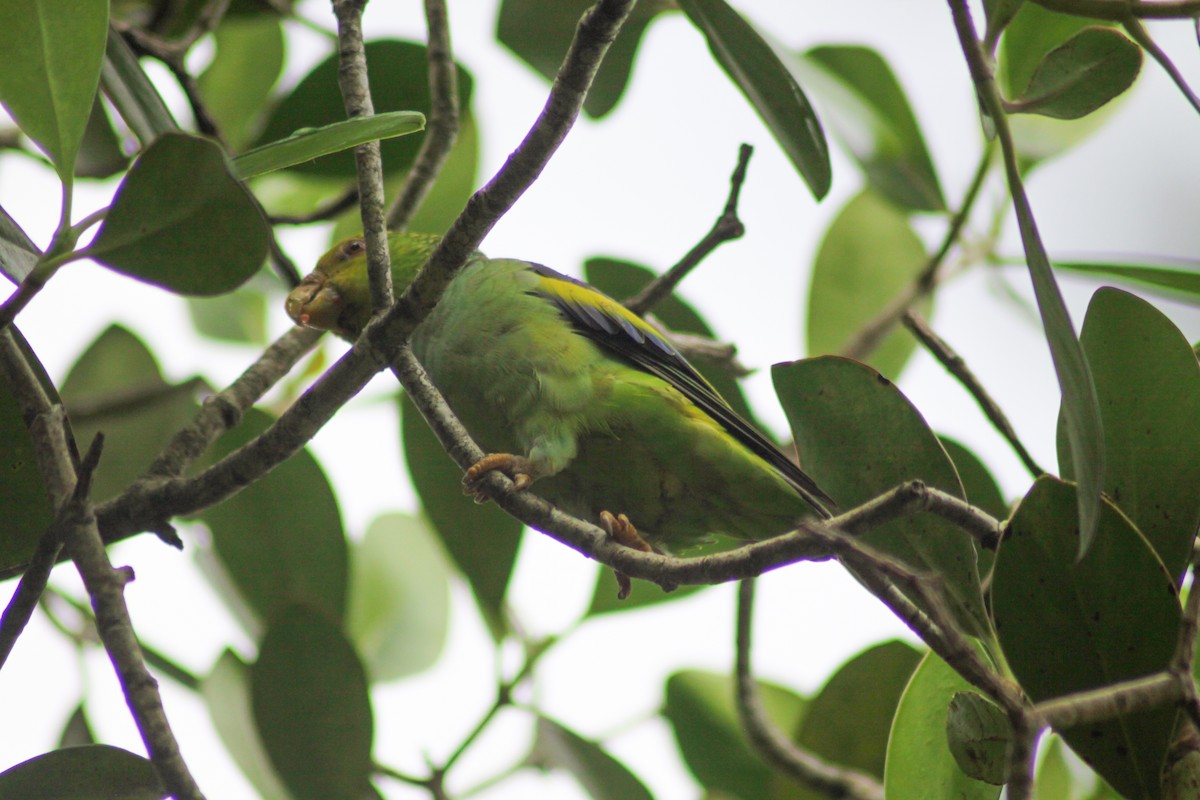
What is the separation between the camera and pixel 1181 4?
4.60 ft

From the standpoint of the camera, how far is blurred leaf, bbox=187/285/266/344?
3.43m

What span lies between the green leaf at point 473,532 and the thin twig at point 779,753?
23.9 inches

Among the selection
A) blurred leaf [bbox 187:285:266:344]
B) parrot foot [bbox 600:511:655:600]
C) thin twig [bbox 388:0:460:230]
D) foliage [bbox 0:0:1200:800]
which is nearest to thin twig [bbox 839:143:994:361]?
foliage [bbox 0:0:1200:800]

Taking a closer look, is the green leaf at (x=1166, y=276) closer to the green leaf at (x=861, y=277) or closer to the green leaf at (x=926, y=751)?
the green leaf at (x=926, y=751)

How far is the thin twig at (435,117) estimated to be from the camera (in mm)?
2371

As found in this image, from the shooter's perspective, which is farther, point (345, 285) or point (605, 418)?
point (345, 285)

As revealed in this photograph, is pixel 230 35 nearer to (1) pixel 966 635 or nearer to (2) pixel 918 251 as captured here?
(2) pixel 918 251

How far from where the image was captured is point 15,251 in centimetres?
144

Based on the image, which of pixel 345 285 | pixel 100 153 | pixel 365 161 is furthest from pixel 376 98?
pixel 365 161

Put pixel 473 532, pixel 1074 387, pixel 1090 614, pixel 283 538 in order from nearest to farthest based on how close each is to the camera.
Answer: pixel 1074 387, pixel 1090 614, pixel 283 538, pixel 473 532

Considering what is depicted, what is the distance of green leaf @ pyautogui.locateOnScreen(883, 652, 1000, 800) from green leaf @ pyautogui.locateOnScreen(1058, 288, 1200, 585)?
0.38 m

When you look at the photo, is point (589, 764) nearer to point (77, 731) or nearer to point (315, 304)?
point (77, 731)

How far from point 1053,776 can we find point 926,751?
1016mm

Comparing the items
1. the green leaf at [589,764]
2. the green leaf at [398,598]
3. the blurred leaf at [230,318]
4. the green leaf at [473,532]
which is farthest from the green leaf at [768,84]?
the blurred leaf at [230,318]
